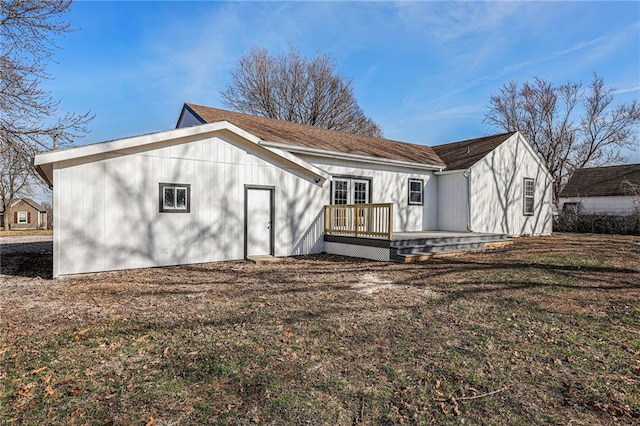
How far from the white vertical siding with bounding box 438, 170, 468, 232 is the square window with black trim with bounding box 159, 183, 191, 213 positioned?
1014 centimetres

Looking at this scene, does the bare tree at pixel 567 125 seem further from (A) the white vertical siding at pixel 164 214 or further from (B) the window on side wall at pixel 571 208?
(A) the white vertical siding at pixel 164 214

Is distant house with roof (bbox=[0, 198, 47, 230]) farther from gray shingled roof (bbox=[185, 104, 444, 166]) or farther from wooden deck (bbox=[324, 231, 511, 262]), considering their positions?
wooden deck (bbox=[324, 231, 511, 262])

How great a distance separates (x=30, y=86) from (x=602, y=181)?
3157 centimetres

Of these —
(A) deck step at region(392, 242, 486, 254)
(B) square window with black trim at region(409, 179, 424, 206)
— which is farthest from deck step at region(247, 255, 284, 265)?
(B) square window with black trim at region(409, 179, 424, 206)

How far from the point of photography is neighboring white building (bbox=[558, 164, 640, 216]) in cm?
2225

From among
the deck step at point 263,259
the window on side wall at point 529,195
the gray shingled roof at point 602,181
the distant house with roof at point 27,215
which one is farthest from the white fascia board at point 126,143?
the distant house with roof at point 27,215

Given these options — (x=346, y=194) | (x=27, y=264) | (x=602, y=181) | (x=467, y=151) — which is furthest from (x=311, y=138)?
(x=602, y=181)

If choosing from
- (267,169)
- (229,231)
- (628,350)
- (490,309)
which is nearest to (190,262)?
(229,231)

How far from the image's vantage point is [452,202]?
1432 centimetres

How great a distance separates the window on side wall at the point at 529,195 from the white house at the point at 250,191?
27cm

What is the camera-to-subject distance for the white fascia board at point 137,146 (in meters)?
6.95

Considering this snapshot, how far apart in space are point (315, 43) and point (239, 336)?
28.1 meters

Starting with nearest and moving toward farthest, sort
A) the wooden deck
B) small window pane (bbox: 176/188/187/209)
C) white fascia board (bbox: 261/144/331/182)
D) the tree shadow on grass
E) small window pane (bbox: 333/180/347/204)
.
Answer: the tree shadow on grass, small window pane (bbox: 176/188/187/209), the wooden deck, white fascia board (bbox: 261/144/331/182), small window pane (bbox: 333/180/347/204)

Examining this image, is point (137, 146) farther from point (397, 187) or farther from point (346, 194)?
point (397, 187)
